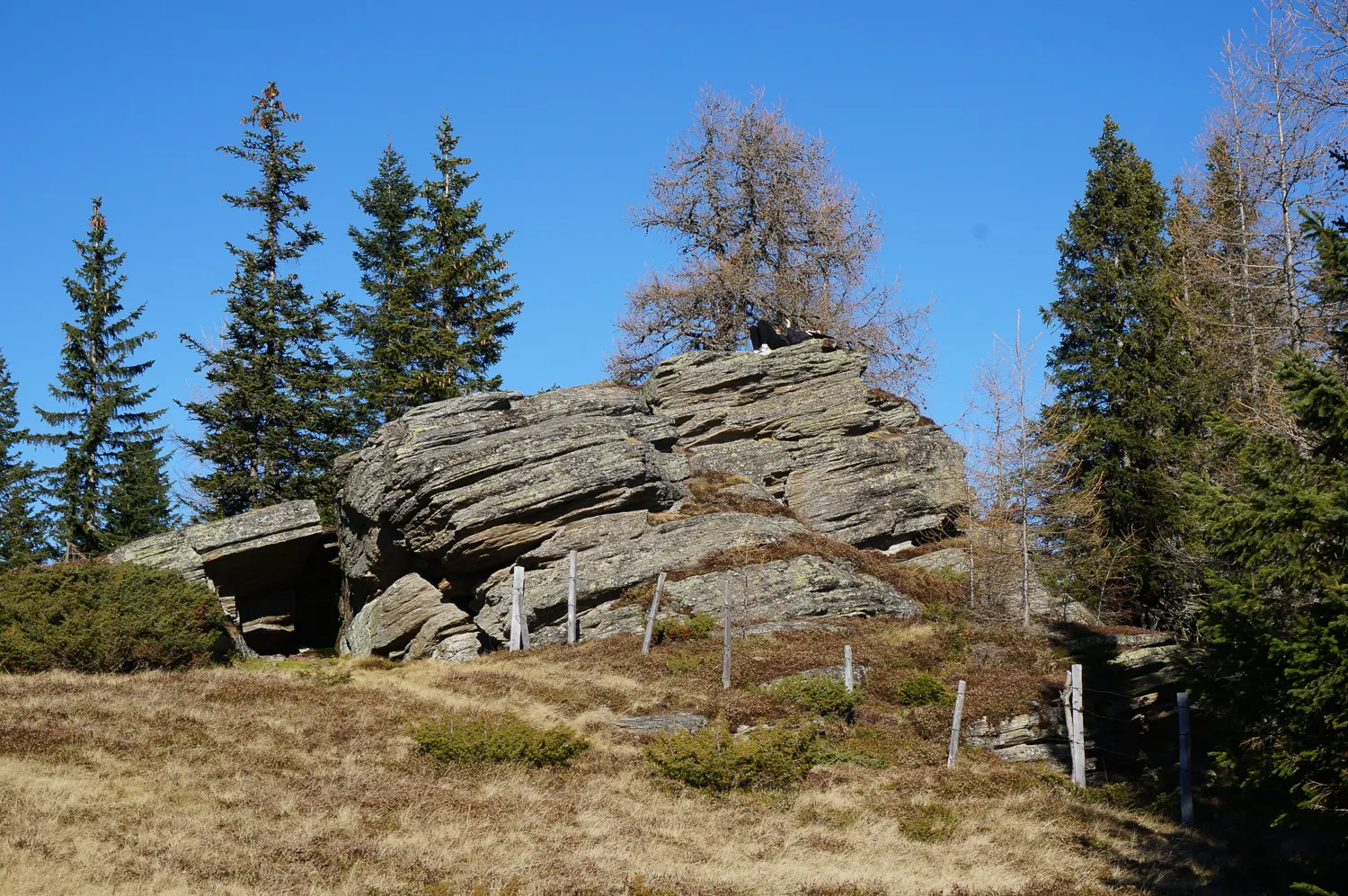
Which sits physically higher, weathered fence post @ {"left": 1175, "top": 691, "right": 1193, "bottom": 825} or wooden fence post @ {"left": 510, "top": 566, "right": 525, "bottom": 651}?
wooden fence post @ {"left": 510, "top": 566, "right": 525, "bottom": 651}

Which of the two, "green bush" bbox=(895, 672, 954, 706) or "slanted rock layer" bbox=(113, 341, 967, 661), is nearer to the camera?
"green bush" bbox=(895, 672, 954, 706)

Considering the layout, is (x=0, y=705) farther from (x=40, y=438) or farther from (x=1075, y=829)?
(x=40, y=438)

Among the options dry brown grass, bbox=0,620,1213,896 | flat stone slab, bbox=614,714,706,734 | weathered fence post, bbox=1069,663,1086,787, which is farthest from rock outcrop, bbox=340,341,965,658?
weathered fence post, bbox=1069,663,1086,787

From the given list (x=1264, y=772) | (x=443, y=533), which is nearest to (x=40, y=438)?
(x=443, y=533)

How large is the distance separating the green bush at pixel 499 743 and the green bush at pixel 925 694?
25.4ft

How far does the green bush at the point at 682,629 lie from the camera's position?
2700cm

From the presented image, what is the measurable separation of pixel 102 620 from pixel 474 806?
13850 mm

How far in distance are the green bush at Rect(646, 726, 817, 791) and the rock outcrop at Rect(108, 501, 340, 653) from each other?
1818cm

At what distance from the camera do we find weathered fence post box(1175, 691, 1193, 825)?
57.7 feet

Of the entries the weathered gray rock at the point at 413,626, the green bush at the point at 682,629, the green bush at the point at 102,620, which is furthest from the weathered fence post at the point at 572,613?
the green bush at the point at 102,620

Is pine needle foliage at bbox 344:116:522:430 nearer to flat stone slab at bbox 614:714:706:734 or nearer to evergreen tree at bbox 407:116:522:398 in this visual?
evergreen tree at bbox 407:116:522:398

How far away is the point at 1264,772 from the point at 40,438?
43.8 metres

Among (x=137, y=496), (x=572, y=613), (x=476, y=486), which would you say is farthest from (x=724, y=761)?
(x=137, y=496)

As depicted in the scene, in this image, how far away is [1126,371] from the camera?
31203mm
